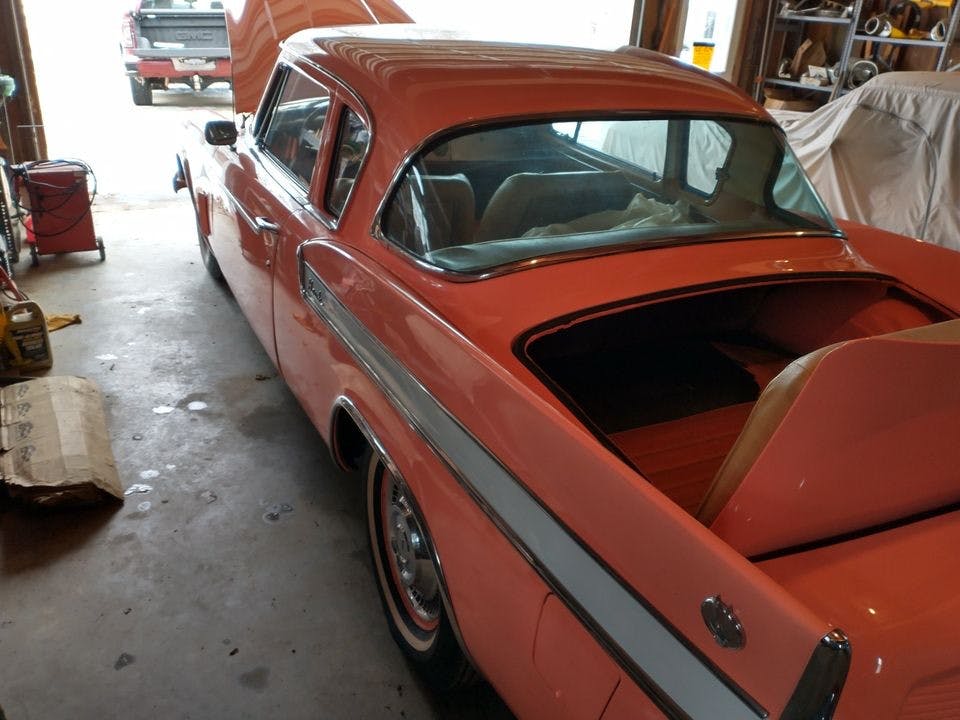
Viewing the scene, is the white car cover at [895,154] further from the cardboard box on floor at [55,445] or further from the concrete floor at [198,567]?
the cardboard box on floor at [55,445]

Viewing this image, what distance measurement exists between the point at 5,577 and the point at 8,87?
3.63m

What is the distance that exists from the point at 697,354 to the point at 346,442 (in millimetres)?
1181

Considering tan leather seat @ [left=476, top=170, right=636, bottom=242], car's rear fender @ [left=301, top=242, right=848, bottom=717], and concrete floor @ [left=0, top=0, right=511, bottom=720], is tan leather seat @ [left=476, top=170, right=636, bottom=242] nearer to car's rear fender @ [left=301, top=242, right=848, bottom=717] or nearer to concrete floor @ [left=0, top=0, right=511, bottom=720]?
car's rear fender @ [left=301, top=242, right=848, bottom=717]

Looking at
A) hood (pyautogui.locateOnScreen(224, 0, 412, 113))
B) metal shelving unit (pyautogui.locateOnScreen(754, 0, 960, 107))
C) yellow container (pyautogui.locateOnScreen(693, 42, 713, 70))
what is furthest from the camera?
yellow container (pyautogui.locateOnScreen(693, 42, 713, 70))

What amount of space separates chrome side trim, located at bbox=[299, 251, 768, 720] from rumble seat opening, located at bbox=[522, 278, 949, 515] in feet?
1.70

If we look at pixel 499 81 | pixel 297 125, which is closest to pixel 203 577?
pixel 297 125

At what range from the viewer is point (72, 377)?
3330 millimetres

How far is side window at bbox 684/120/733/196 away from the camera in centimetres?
251

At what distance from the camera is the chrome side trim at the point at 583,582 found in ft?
3.40

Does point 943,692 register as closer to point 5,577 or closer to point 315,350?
point 315,350

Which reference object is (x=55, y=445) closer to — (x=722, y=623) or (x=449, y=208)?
(x=449, y=208)

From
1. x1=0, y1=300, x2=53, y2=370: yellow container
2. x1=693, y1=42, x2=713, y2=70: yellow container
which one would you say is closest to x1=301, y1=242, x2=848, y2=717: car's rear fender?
x1=0, y1=300, x2=53, y2=370: yellow container

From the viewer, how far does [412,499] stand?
1.78 metres

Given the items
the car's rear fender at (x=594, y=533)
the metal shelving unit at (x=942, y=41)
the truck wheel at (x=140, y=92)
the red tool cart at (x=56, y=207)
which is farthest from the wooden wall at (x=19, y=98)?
the metal shelving unit at (x=942, y=41)
